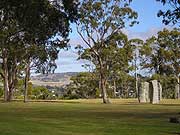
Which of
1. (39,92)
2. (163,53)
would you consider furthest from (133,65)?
(39,92)

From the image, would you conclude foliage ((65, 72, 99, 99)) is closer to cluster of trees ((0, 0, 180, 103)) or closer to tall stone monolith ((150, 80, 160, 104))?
cluster of trees ((0, 0, 180, 103))

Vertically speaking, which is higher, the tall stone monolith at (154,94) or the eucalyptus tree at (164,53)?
the eucalyptus tree at (164,53)

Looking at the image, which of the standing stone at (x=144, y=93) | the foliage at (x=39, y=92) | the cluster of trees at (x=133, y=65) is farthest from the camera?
the foliage at (x=39, y=92)

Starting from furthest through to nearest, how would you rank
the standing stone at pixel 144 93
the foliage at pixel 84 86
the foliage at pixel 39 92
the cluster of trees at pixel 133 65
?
the foliage at pixel 84 86, the foliage at pixel 39 92, the cluster of trees at pixel 133 65, the standing stone at pixel 144 93

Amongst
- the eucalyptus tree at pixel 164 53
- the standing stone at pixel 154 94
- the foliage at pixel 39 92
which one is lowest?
the standing stone at pixel 154 94

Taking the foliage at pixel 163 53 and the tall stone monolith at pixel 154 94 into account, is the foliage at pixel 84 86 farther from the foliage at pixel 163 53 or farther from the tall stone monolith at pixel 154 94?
the tall stone monolith at pixel 154 94

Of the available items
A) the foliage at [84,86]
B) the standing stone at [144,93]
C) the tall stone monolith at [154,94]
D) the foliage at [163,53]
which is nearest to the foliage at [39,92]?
the foliage at [84,86]

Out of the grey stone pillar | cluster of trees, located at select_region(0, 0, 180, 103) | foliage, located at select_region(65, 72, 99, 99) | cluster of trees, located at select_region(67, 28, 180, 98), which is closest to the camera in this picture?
cluster of trees, located at select_region(0, 0, 180, 103)

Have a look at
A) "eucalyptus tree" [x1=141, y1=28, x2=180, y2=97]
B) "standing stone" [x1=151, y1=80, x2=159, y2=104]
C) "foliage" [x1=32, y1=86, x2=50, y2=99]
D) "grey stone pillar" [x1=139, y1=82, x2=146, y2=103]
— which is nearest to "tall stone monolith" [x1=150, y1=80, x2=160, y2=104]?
"standing stone" [x1=151, y1=80, x2=159, y2=104]

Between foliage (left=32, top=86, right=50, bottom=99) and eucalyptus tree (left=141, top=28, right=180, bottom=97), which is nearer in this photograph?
eucalyptus tree (left=141, top=28, right=180, bottom=97)

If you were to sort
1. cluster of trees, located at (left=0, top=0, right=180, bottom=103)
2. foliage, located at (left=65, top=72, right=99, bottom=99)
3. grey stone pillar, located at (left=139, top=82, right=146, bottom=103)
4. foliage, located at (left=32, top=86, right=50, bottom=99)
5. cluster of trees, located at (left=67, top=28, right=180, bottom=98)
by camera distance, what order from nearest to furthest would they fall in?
1. cluster of trees, located at (left=0, top=0, right=180, bottom=103)
2. grey stone pillar, located at (left=139, top=82, right=146, bottom=103)
3. cluster of trees, located at (left=67, top=28, right=180, bottom=98)
4. foliage, located at (left=32, top=86, right=50, bottom=99)
5. foliage, located at (left=65, top=72, right=99, bottom=99)

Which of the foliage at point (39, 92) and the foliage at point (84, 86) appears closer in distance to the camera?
the foliage at point (39, 92)

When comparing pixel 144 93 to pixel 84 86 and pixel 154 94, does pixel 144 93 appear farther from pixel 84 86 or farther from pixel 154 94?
pixel 84 86

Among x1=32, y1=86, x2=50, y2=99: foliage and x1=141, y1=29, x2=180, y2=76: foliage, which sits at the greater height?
x1=141, y1=29, x2=180, y2=76: foliage
